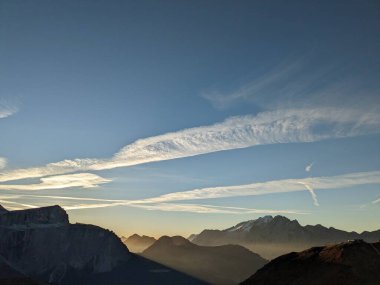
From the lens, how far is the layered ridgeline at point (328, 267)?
127m

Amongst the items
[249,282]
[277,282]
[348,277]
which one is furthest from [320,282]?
[249,282]

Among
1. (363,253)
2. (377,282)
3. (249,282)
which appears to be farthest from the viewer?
(249,282)

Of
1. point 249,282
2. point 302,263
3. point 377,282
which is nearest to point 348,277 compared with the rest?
point 377,282

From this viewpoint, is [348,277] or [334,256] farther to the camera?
[334,256]

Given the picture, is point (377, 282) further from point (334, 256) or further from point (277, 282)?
point (277, 282)

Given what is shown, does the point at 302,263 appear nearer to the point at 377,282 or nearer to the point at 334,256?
the point at 334,256

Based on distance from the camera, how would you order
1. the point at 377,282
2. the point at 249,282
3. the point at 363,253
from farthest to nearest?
the point at 249,282, the point at 363,253, the point at 377,282

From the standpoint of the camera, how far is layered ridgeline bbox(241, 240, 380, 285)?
127 meters

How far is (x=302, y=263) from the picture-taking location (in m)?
146

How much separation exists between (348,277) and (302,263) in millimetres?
21287

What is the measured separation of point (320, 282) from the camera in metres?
128

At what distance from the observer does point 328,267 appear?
134 m

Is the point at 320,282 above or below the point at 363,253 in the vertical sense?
below

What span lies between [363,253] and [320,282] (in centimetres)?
2156
